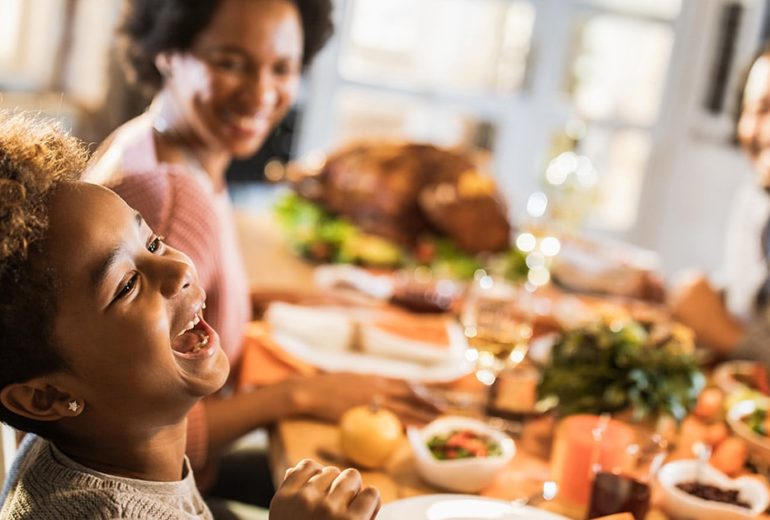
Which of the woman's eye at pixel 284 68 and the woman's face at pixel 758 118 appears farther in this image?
the woman's face at pixel 758 118

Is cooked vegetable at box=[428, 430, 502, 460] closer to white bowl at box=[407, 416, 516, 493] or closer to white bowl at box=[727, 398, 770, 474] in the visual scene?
white bowl at box=[407, 416, 516, 493]

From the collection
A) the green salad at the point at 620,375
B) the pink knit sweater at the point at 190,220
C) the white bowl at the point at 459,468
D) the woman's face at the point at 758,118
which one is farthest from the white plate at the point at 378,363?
the woman's face at the point at 758,118

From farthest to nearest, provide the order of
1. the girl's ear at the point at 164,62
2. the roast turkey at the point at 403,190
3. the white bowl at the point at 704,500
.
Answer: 1. the roast turkey at the point at 403,190
2. the girl's ear at the point at 164,62
3. the white bowl at the point at 704,500

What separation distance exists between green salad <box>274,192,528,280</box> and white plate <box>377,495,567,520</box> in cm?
144

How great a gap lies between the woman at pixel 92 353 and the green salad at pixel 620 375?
636 mm

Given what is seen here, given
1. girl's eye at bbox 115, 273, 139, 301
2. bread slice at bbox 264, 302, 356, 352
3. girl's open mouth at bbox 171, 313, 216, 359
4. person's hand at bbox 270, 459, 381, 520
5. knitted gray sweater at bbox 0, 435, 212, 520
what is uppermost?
girl's eye at bbox 115, 273, 139, 301

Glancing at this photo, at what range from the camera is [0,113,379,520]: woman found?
872 mm

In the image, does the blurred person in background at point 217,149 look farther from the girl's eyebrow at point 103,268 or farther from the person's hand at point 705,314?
the person's hand at point 705,314

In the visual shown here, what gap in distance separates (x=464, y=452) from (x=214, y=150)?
985 millimetres

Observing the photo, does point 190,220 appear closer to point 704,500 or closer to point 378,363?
point 378,363

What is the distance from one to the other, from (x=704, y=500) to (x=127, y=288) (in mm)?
823

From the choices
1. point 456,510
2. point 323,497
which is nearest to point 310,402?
point 456,510

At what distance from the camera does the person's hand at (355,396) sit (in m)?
1.50

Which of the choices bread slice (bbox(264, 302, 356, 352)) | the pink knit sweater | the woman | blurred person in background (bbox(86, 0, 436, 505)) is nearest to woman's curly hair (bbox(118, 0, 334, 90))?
blurred person in background (bbox(86, 0, 436, 505))
